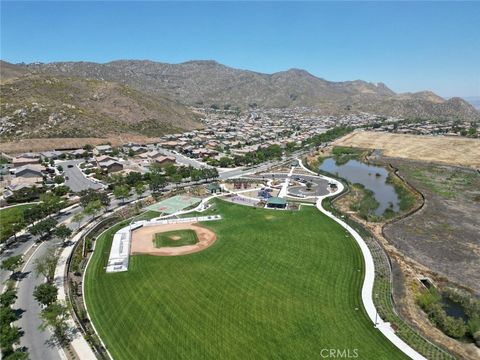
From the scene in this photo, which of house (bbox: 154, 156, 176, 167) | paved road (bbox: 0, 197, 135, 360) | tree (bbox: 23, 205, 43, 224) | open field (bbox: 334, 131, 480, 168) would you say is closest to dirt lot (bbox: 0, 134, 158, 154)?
house (bbox: 154, 156, 176, 167)

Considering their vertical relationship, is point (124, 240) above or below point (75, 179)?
below

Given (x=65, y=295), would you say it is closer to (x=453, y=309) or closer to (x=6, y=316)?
(x=6, y=316)

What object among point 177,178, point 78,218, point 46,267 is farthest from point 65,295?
point 177,178

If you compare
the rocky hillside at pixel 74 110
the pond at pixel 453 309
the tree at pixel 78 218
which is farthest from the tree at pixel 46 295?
the rocky hillside at pixel 74 110

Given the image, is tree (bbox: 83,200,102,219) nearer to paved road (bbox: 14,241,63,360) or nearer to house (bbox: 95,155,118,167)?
paved road (bbox: 14,241,63,360)

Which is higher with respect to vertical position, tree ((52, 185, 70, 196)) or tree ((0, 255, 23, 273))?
tree ((52, 185, 70, 196))
